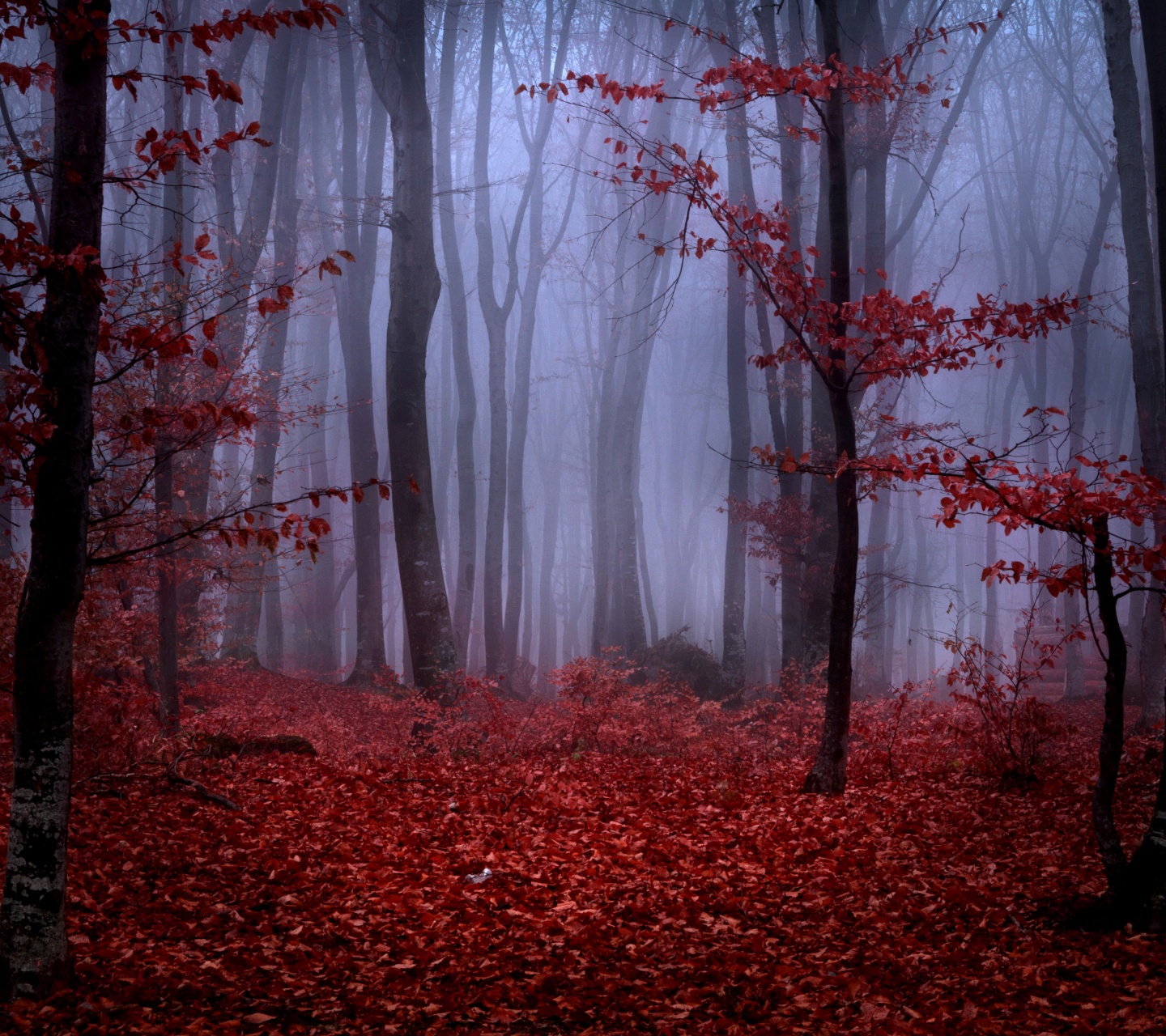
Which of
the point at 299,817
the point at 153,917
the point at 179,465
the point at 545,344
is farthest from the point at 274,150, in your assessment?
the point at 545,344

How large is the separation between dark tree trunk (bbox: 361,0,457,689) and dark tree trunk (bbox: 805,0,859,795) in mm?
4948

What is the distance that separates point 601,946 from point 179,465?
8.85 meters

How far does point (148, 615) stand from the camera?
927cm

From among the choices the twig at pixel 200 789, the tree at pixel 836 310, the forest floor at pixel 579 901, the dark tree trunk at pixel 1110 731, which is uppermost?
the tree at pixel 836 310

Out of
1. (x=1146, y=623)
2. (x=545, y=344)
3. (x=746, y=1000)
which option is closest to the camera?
(x=746, y=1000)

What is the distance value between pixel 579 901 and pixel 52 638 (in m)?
3.28

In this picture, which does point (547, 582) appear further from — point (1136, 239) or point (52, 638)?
point (52, 638)

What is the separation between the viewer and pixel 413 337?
1084 cm

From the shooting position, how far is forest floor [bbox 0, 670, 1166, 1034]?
369cm

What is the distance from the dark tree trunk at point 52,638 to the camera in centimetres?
351

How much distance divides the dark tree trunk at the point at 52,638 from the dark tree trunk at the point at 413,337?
21.5 ft

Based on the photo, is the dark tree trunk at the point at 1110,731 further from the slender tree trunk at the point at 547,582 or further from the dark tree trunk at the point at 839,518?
the slender tree trunk at the point at 547,582

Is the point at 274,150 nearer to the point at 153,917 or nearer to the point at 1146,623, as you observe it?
the point at 153,917

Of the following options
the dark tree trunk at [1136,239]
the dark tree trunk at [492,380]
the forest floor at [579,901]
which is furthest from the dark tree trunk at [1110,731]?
the dark tree trunk at [492,380]
